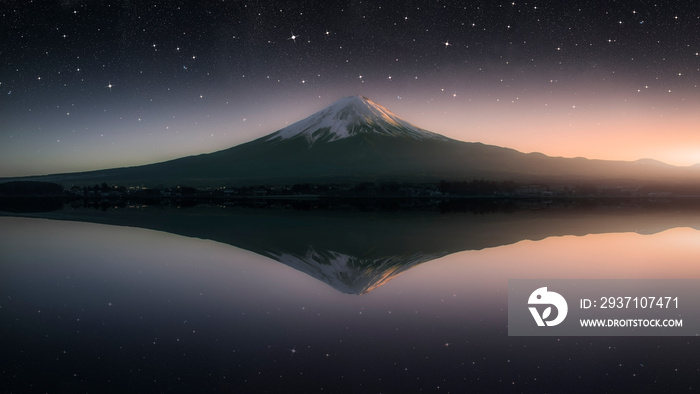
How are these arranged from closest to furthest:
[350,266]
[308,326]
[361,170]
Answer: [308,326]
[350,266]
[361,170]

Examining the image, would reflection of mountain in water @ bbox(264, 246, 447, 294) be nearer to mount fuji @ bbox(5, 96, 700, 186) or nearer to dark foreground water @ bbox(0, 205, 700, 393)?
dark foreground water @ bbox(0, 205, 700, 393)

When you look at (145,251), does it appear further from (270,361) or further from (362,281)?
(270,361)

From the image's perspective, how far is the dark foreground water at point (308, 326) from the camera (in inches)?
243

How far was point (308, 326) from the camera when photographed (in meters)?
8.21

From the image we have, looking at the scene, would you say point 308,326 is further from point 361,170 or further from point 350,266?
point 361,170

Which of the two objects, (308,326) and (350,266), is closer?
(308,326)

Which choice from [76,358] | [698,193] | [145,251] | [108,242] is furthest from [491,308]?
[698,193]

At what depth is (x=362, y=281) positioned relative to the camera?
40.1 ft

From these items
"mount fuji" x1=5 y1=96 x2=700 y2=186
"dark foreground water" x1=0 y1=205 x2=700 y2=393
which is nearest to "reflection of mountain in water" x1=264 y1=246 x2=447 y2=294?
"dark foreground water" x1=0 y1=205 x2=700 y2=393

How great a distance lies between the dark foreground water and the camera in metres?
6.18

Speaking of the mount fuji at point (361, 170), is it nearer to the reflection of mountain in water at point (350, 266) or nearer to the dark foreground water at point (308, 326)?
the reflection of mountain in water at point (350, 266)

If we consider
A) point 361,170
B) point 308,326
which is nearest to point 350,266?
point 308,326

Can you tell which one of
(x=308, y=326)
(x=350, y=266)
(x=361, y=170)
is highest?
(x=308, y=326)

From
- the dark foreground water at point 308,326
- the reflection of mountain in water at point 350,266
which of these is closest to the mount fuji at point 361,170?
the reflection of mountain in water at point 350,266
